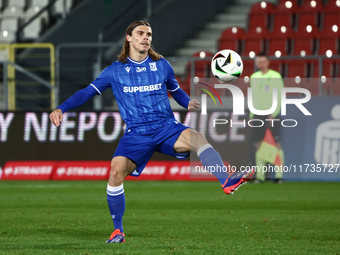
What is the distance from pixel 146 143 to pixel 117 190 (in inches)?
20.5

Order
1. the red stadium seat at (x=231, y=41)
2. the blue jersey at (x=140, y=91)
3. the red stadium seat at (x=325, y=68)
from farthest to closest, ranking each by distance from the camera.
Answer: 1. the red stadium seat at (x=231, y=41)
2. the red stadium seat at (x=325, y=68)
3. the blue jersey at (x=140, y=91)

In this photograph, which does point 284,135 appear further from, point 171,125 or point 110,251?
point 110,251

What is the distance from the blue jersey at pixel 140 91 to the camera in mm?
5457

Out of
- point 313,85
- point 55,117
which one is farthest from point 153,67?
point 313,85

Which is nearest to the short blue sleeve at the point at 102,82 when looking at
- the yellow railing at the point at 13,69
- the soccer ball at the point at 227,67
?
the soccer ball at the point at 227,67

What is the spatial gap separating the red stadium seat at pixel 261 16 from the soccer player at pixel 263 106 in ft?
16.4

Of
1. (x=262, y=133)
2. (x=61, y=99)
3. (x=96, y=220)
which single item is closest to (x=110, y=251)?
(x=96, y=220)

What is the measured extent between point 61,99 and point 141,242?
370 inches

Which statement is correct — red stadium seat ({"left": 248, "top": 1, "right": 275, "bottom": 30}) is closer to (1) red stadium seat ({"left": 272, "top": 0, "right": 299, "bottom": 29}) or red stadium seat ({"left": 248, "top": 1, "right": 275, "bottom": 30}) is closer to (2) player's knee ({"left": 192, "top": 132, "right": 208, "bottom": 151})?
(1) red stadium seat ({"left": 272, "top": 0, "right": 299, "bottom": 29})

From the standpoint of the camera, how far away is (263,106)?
10.8 m

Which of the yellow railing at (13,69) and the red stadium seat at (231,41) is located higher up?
the red stadium seat at (231,41)

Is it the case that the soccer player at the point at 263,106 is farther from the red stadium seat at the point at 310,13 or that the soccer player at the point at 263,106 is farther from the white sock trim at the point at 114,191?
the white sock trim at the point at 114,191

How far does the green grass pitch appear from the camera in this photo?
4.96m

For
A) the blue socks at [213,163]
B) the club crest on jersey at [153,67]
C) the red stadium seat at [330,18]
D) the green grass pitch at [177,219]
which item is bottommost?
the green grass pitch at [177,219]
